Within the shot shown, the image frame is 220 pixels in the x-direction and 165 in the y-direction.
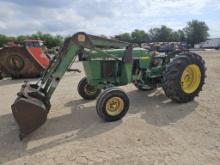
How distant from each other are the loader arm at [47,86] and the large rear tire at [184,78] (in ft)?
3.65

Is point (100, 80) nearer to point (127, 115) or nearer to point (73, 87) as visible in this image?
point (127, 115)

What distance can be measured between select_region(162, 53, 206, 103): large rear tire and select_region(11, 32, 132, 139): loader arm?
1.11 m

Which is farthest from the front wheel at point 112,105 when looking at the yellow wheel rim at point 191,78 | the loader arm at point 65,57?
the yellow wheel rim at point 191,78

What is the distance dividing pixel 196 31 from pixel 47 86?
90983 mm

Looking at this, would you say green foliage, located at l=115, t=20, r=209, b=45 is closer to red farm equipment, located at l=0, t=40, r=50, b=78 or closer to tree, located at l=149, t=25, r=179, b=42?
tree, located at l=149, t=25, r=179, b=42

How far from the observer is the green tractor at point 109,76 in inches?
208

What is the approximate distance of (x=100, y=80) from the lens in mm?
6797

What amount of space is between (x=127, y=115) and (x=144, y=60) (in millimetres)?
1719

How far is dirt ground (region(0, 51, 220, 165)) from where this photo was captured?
4242 millimetres

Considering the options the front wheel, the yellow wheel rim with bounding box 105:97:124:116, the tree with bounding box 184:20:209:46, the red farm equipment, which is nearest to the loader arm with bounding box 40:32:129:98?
the front wheel

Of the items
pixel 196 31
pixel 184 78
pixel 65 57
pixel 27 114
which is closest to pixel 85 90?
pixel 65 57

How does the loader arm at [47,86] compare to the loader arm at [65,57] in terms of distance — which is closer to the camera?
the loader arm at [47,86]

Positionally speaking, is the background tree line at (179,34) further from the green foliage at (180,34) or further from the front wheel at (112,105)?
the front wheel at (112,105)

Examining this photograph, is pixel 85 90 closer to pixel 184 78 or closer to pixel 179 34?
pixel 184 78
